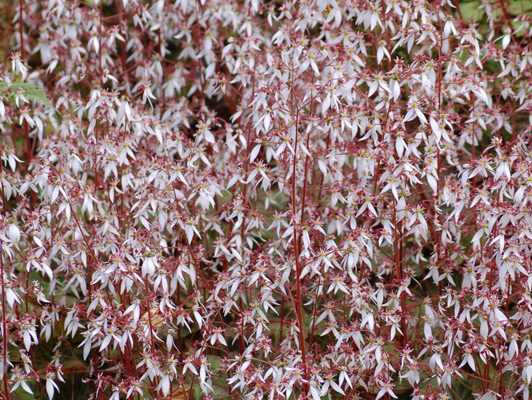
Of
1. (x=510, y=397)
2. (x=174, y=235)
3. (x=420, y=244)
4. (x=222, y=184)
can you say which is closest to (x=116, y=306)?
(x=174, y=235)

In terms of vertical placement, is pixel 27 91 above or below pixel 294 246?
above

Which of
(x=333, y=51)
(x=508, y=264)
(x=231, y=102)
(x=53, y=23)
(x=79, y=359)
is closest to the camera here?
(x=508, y=264)

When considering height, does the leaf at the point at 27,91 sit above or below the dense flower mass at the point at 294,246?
above

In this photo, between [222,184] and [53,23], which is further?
[53,23]

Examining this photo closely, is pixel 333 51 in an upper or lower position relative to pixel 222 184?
upper

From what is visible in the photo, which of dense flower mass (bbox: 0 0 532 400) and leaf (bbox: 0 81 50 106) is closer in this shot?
dense flower mass (bbox: 0 0 532 400)

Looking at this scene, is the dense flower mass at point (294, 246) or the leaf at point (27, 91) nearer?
the dense flower mass at point (294, 246)

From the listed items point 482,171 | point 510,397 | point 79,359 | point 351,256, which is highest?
point 482,171

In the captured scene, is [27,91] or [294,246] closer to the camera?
[294,246]

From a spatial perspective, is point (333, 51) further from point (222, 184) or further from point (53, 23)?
point (53, 23)

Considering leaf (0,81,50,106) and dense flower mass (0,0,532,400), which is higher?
leaf (0,81,50,106)

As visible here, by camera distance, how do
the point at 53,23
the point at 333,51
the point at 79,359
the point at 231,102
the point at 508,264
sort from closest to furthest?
the point at 508,264 < the point at 333,51 < the point at 79,359 < the point at 53,23 < the point at 231,102
